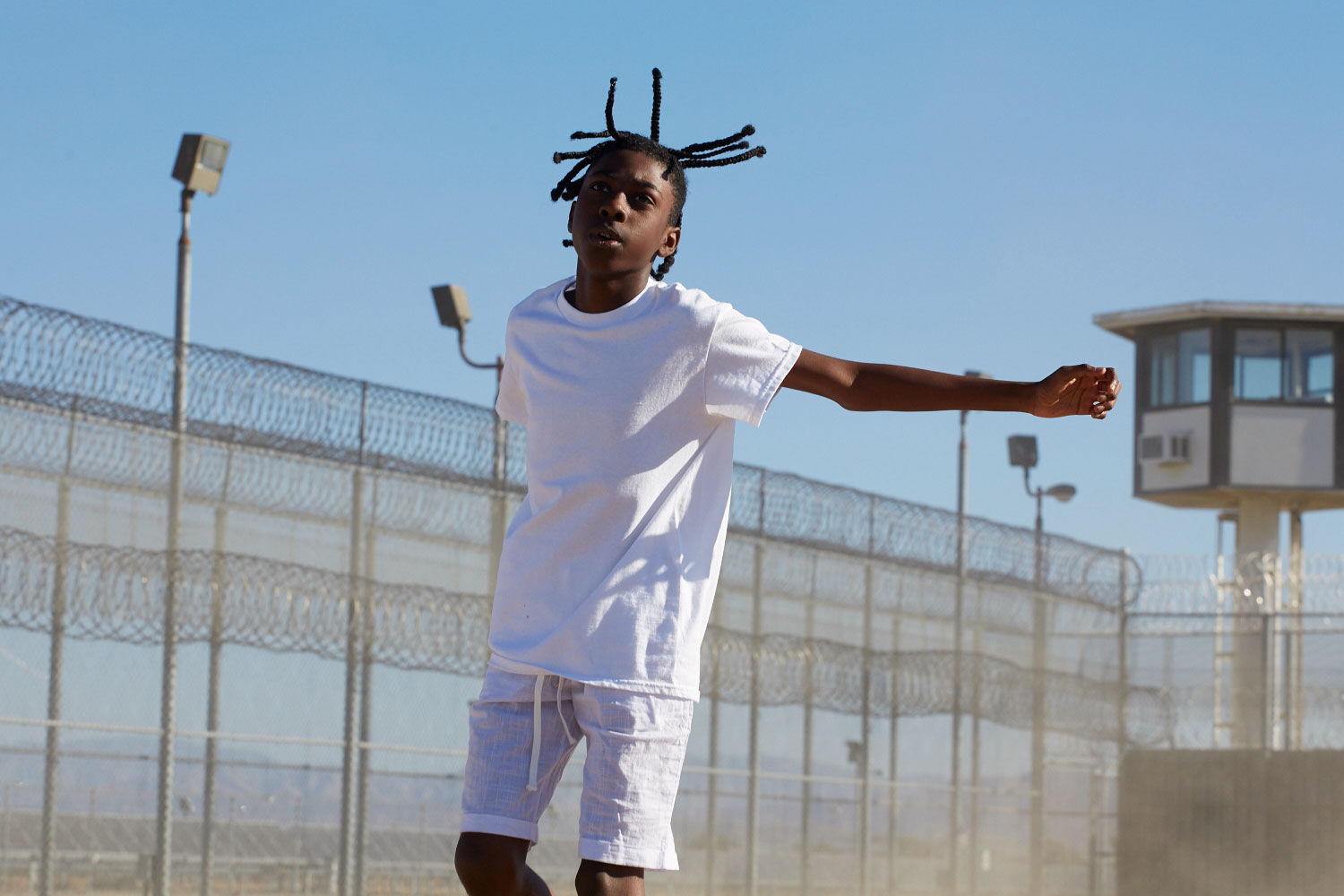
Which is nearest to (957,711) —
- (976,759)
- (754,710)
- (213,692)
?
(976,759)

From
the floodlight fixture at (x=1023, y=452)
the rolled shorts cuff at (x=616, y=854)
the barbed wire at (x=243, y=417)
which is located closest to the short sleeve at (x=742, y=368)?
the rolled shorts cuff at (x=616, y=854)

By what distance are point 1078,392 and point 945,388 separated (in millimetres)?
219

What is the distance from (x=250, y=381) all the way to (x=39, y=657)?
1.70 metres

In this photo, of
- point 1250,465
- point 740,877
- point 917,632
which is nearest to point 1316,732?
point 917,632

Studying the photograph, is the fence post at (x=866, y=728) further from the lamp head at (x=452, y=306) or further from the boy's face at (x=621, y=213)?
the boy's face at (x=621, y=213)

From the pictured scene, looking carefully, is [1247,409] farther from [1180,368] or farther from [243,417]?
[243,417]

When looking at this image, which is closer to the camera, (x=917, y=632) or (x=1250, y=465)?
(x=917, y=632)

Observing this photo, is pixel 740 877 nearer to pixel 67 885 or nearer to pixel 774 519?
pixel 774 519

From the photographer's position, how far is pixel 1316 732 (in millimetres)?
17156

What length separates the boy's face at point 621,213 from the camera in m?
3.39

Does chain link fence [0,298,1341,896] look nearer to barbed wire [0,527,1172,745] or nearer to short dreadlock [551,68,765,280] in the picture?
barbed wire [0,527,1172,745]

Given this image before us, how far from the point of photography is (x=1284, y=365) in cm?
2945

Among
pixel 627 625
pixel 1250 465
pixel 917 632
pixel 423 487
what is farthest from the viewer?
pixel 1250 465

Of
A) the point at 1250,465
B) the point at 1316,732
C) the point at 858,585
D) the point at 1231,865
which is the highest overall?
the point at 1250,465
